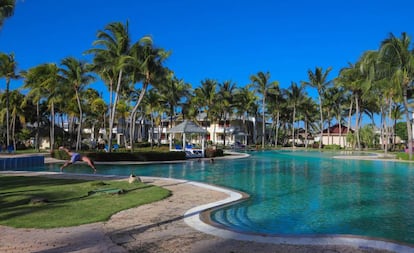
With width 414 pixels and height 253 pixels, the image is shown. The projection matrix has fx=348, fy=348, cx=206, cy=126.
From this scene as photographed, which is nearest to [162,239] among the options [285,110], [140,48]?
[140,48]

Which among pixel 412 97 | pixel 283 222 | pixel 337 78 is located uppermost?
pixel 337 78

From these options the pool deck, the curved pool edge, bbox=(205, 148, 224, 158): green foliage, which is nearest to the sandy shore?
the pool deck

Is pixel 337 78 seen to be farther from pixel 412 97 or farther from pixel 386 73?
pixel 386 73

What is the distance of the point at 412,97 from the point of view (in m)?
43.3

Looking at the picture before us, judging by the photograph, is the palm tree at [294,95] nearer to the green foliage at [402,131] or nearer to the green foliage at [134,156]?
the green foliage at [402,131]

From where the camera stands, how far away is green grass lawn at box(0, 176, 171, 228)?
24.9ft

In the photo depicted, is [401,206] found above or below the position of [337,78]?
below

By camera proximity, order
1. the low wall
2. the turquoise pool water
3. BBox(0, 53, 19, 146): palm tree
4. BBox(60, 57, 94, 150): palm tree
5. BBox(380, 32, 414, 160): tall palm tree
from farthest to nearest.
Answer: BBox(0, 53, 19, 146): palm tree
BBox(60, 57, 94, 150): palm tree
BBox(380, 32, 414, 160): tall palm tree
the low wall
the turquoise pool water

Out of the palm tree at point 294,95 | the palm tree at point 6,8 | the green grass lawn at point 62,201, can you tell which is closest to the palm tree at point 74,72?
the palm tree at point 6,8

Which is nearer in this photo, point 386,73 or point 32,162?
point 32,162

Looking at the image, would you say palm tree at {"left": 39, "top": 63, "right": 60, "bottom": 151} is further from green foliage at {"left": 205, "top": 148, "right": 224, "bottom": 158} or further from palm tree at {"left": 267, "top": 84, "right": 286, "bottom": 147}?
palm tree at {"left": 267, "top": 84, "right": 286, "bottom": 147}

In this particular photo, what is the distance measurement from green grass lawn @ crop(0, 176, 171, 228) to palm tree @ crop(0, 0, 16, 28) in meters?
8.84

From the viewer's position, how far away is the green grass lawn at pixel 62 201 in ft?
24.9

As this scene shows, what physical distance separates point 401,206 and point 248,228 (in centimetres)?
585
